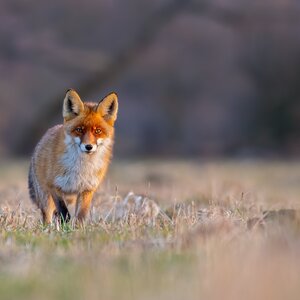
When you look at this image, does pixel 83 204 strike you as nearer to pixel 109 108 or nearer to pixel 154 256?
pixel 109 108

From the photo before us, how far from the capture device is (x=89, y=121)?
9984 millimetres

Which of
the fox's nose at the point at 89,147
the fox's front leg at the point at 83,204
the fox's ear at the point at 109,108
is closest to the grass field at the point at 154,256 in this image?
the fox's front leg at the point at 83,204

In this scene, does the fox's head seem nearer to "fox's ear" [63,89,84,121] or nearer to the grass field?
"fox's ear" [63,89,84,121]

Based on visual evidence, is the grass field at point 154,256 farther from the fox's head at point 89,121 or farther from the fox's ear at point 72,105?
the fox's ear at point 72,105

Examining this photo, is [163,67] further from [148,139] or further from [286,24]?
[286,24]

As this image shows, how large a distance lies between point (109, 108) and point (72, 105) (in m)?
0.44

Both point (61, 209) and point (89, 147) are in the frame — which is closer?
point (89, 147)

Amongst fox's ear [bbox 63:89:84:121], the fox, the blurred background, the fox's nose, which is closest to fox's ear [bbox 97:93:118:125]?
the fox

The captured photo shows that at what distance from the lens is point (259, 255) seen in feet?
20.7

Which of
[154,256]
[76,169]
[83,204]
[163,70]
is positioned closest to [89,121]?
[76,169]

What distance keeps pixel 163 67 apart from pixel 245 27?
3.28 metres

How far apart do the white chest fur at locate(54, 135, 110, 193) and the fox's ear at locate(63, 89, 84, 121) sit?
0.89 feet

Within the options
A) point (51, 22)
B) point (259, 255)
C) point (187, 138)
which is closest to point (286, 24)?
point (187, 138)

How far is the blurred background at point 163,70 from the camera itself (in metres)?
30.0
